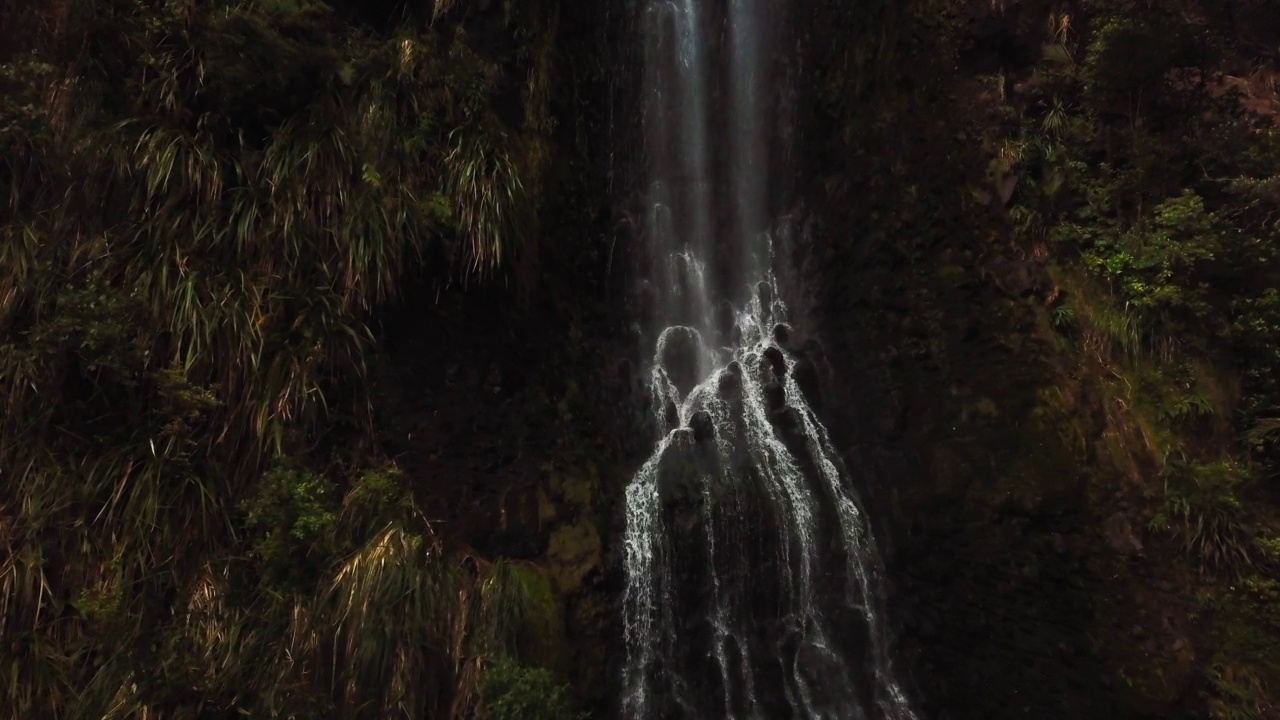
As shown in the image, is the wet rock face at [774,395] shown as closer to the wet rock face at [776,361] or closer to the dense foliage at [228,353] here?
the wet rock face at [776,361]

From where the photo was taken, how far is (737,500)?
509cm

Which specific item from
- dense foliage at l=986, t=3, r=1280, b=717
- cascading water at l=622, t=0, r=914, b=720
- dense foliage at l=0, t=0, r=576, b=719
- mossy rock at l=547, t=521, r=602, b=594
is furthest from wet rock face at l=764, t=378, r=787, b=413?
dense foliage at l=0, t=0, r=576, b=719

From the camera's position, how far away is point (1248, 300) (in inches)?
157

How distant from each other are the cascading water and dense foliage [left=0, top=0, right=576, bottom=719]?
1070mm

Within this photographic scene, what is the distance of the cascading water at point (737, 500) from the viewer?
4699 millimetres

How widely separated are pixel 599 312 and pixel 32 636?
15.1 feet

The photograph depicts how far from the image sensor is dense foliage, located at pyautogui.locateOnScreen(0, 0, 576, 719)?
373cm

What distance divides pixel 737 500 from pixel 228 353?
374 centimetres

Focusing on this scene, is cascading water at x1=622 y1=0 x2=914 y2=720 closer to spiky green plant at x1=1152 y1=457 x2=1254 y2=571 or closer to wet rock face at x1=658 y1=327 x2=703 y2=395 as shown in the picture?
wet rock face at x1=658 y1=327 x2=703 y2=395

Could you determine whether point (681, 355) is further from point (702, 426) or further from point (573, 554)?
point (573, 554)

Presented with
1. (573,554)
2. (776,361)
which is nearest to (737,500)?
(573,554)

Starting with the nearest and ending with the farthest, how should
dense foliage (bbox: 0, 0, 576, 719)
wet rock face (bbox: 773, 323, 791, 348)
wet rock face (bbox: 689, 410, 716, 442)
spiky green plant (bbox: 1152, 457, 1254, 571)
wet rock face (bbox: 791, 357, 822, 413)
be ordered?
spiky green plant (bbox: 1152, 457, 1254, 571) < dense foliage (bbox: 0, 0, 576, 719) < wet rock face (bbox: 689, 410, 716, 442) < wet rock face (bbox: 791, 357, 822, 413) < wet rock face (bbox: 773, 323, 791, 348)

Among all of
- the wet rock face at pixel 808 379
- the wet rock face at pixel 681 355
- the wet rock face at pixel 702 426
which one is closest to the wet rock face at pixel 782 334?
the wet rock face at pixel 808 379

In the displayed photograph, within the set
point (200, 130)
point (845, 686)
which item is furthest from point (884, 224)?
point (200, 130)
